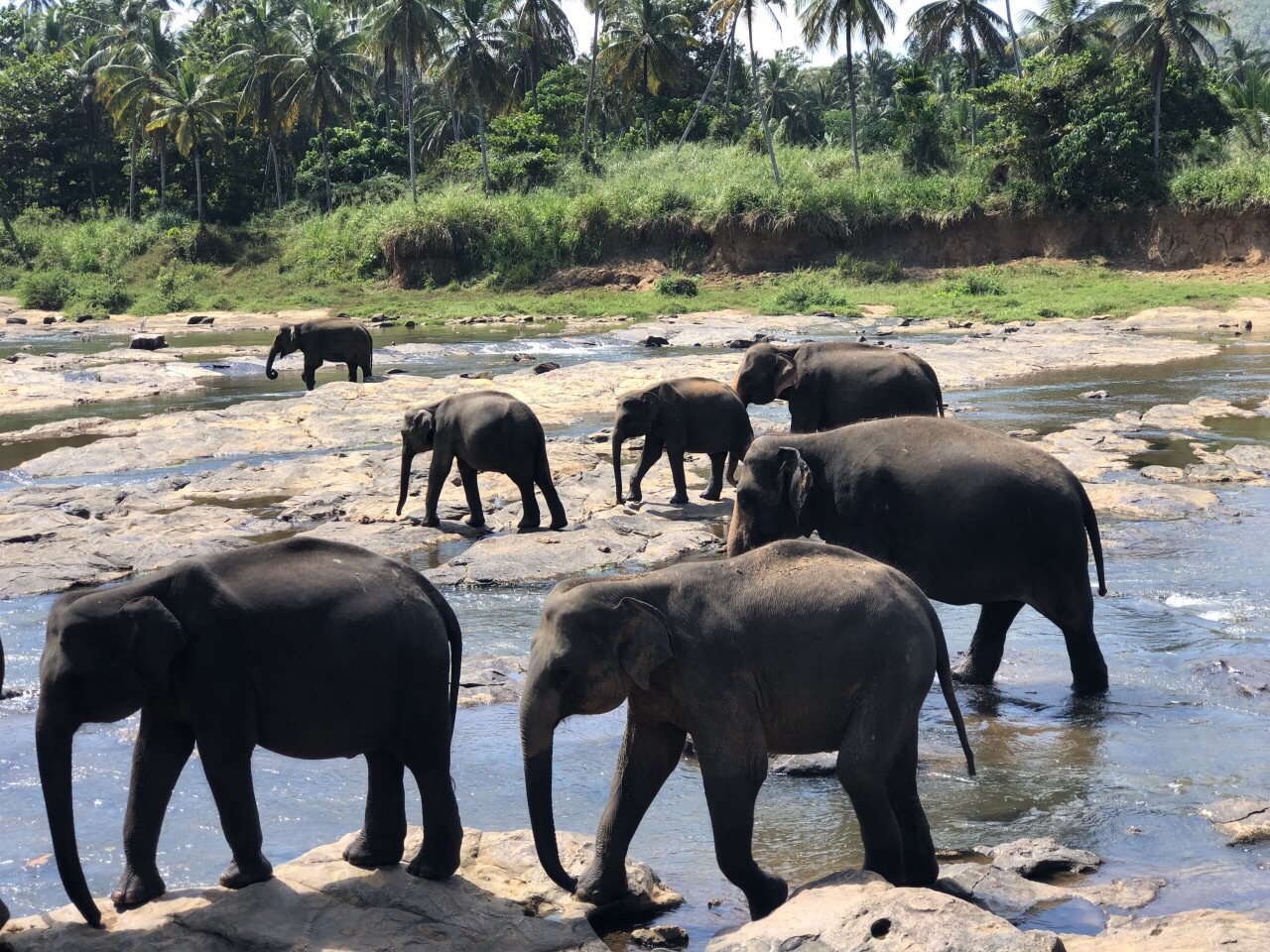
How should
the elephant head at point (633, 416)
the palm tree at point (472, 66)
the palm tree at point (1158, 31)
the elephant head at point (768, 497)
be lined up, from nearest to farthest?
1. the elephant head at point (768, 497)
2. the elephant head at point (633, 416)
3. the palm tree at point (1158, 31)
4. the palm tree at point (472, 66)

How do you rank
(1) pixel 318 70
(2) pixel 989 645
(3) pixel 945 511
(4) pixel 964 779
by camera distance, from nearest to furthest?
(4) pixel 964 779
(3) pixel 945 511
(2) pixel 989 645
(1) pixel 318 70

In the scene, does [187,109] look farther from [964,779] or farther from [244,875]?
[244,875]

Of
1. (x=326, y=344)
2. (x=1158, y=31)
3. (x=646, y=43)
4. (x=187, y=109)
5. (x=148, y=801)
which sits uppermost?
(x=646, y=43)

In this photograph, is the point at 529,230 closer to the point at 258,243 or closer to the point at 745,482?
the point at 258,243

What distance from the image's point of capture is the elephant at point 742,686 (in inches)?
191

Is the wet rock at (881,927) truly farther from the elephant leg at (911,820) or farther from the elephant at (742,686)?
the elephant leg at (911,820)

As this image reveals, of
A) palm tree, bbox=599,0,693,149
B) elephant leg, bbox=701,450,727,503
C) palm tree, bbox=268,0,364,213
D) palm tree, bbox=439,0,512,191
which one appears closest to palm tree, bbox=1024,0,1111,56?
palm tree, bbox=599,0,693,149

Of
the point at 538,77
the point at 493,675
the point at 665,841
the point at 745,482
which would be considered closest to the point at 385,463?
the point at 493,675

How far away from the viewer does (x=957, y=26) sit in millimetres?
50344

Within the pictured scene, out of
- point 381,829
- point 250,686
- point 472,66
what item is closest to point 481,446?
point 381,829

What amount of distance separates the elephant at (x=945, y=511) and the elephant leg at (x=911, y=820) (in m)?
2.36

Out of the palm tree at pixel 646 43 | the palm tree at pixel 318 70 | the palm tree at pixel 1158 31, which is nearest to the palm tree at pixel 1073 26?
the palm tree at pixel 1158 31

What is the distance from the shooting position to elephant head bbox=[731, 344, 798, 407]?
41.3 feet

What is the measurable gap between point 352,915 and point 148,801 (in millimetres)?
882
